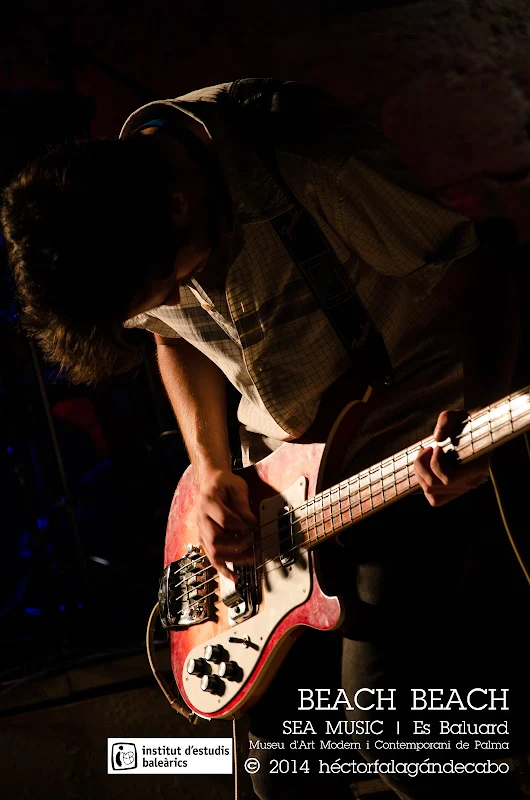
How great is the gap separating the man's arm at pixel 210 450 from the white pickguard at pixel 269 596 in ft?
0.18

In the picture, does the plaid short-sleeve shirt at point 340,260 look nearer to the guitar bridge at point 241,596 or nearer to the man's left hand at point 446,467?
the man's left hand at point 446,467

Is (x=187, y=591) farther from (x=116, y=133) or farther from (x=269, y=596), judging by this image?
(x=116, y=133)

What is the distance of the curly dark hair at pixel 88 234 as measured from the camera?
1076mm

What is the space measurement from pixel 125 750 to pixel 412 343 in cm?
158

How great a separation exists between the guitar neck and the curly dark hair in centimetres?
50

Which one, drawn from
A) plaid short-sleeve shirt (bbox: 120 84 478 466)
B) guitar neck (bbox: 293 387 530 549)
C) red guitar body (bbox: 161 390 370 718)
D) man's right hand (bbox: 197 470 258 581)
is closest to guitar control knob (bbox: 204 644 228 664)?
red guitar body (bbox: 161 390 370 718)

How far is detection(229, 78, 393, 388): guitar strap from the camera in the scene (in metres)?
1.20

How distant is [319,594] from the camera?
1.23 m

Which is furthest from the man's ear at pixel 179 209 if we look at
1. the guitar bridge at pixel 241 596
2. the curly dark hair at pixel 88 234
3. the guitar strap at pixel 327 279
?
the guitar bridge at pixel 241 596

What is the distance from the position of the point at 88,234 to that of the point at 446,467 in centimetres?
67

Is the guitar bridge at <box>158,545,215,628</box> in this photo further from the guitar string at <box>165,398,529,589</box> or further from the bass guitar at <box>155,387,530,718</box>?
the guitar string at <box>165,398,529,589</box>

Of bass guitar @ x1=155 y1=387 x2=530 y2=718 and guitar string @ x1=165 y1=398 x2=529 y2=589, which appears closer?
guitar string @ x1=165 y1=398 x2=529 y2=589

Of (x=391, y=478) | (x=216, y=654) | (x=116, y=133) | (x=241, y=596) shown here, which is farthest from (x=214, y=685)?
(x=116, y=133)

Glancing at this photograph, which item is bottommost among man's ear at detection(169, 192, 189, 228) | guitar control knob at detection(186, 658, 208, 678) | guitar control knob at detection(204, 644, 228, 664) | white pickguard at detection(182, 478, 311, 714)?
guitar control knob at detection(186, 658, 208, 678)
